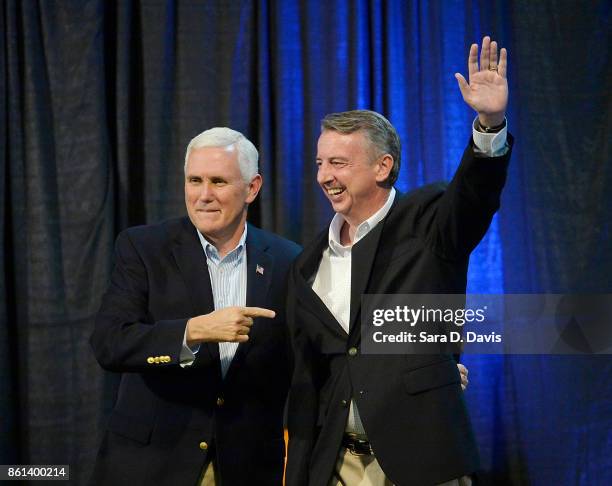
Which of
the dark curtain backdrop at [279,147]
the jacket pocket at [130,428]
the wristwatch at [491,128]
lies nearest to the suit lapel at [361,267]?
the wristwatch at [491,128]

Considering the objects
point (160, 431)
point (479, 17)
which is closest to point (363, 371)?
point (160, 431)

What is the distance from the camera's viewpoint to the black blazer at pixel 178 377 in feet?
7.50

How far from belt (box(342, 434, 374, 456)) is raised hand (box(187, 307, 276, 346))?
395mm

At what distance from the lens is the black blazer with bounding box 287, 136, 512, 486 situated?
197 centimetres

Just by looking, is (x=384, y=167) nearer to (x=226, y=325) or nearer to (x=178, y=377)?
(x=226, y=325)

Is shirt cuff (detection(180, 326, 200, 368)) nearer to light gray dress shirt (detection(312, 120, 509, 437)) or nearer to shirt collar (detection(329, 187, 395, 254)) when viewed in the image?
light gray dress shirt (detection(312, 120, 509, 437))

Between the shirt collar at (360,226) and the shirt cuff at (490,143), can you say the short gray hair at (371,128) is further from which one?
the shirt cuff at (490,143)

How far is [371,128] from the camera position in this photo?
238 cm

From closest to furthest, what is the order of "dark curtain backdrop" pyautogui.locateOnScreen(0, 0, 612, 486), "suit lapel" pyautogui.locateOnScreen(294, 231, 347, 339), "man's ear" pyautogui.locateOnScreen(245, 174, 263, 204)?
Answer: "suit lapel" pyautogui.locateOnScreen(294, 231, 347, 339)
"man's ear" pyautogui.locateOnScreen(245, 174, 263, 204)
"dark curtain backdrop" pyautogui.locateOnScreen(0, 0, 612, 486)

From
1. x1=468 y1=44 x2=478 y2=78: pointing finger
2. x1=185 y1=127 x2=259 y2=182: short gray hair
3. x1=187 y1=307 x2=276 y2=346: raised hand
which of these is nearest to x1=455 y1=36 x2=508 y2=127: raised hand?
x1=468 y1=44 x2=478 y2=78: pointing finger

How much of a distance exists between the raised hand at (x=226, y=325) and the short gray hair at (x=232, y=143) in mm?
632

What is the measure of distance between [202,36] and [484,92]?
6.45 ft

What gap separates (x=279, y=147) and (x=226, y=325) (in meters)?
1.58

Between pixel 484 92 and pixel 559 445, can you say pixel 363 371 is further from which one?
Result: pixel 559 445
